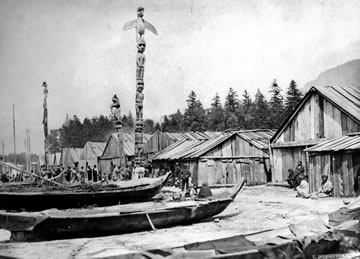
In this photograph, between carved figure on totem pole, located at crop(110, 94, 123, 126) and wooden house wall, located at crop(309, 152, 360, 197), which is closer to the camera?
wooden house wall, located at crop(309, 152, 360, 197)

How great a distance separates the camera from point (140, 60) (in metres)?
15.4

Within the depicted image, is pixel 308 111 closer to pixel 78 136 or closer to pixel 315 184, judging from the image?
pixel 315 184

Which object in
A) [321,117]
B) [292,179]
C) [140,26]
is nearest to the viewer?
[140,26]

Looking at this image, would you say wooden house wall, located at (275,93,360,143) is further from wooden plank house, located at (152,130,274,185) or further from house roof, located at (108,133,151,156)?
house roof, located at (108,133,151,156)

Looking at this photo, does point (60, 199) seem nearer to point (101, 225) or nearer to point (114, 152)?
point (101, 225)

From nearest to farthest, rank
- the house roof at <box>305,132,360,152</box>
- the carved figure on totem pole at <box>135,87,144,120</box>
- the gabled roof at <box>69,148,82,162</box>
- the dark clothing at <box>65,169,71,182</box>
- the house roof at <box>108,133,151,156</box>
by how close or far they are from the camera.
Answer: the house roof at <box>305,132,360,152</box>
the carved figure on totem pole at <box>135,87,144,120</box>
the dark clothing at <box>65,169,71,182</box>
the house roof at <box>108,133,151,156</box>
the gabled roof at <box>69,148,82,162</box>

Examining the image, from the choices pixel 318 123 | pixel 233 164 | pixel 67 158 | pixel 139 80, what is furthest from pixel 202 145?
pixel 67 158

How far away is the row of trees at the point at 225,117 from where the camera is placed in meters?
49.6

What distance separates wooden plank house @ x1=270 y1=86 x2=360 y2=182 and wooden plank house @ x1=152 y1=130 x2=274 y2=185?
6.08ft

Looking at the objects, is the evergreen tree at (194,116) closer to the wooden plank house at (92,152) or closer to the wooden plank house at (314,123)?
the wooden plank house at (92,152)

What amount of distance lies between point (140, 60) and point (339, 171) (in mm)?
8895

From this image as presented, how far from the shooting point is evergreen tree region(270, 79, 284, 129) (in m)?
48.5

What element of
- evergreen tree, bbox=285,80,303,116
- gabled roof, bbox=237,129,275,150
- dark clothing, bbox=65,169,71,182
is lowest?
dark clothing, bbox=65,169,71,182

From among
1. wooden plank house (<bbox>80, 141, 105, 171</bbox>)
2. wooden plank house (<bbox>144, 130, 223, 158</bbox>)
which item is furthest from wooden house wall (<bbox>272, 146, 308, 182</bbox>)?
wooden plank house (<bbox>80, 141, 105, 171</bbox>)
